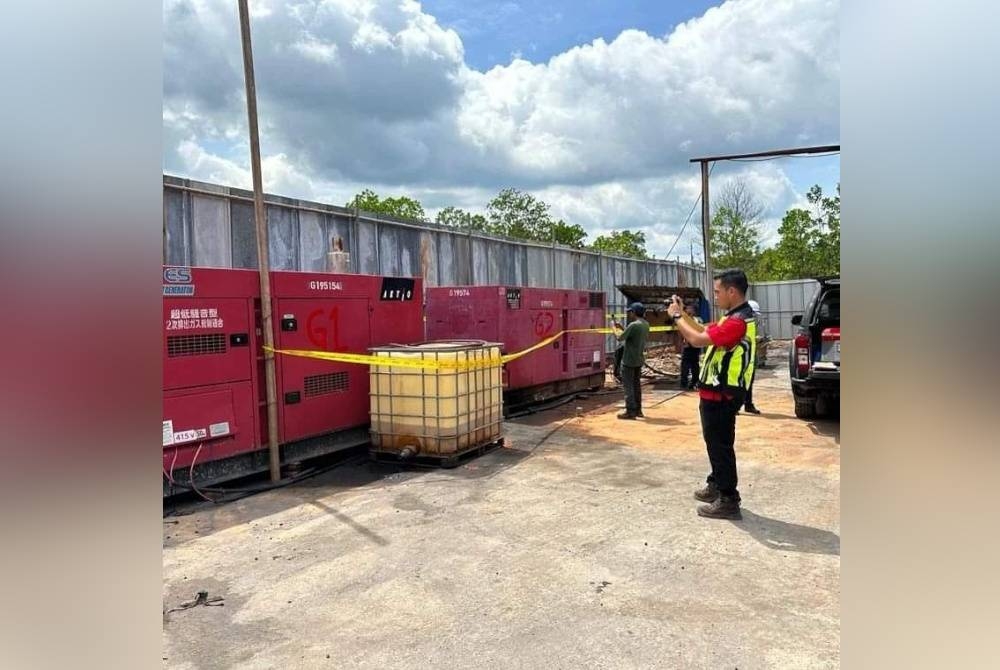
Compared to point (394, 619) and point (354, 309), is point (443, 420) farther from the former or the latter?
point (394, 619)

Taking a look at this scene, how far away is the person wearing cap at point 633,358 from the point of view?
10797 millimetres

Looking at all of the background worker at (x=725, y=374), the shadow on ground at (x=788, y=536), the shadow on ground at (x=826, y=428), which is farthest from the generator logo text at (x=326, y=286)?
the shadow on ground at (x=826, y=428)

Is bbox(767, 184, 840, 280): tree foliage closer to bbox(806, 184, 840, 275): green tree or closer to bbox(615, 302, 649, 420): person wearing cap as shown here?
bbox(806, 184, 840, 275): green tree

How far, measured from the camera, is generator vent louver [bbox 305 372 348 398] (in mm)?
7629

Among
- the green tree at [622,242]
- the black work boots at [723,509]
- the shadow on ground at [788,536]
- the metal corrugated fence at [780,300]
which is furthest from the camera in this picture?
the green tree at [622,242]

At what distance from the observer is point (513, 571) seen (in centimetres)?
440

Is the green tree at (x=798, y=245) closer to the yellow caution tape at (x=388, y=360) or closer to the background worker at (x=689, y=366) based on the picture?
the background worker at (x=689, y=366)

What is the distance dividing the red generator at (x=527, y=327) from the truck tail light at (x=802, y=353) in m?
4.40

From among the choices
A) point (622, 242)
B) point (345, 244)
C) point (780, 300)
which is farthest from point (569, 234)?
point (345, 244)

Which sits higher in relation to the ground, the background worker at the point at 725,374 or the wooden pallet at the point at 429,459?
the background worker at the point at 725,374

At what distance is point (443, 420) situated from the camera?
7.55 m

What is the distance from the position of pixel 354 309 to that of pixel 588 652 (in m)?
5.76

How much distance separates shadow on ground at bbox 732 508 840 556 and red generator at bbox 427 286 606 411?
19.4 ft
